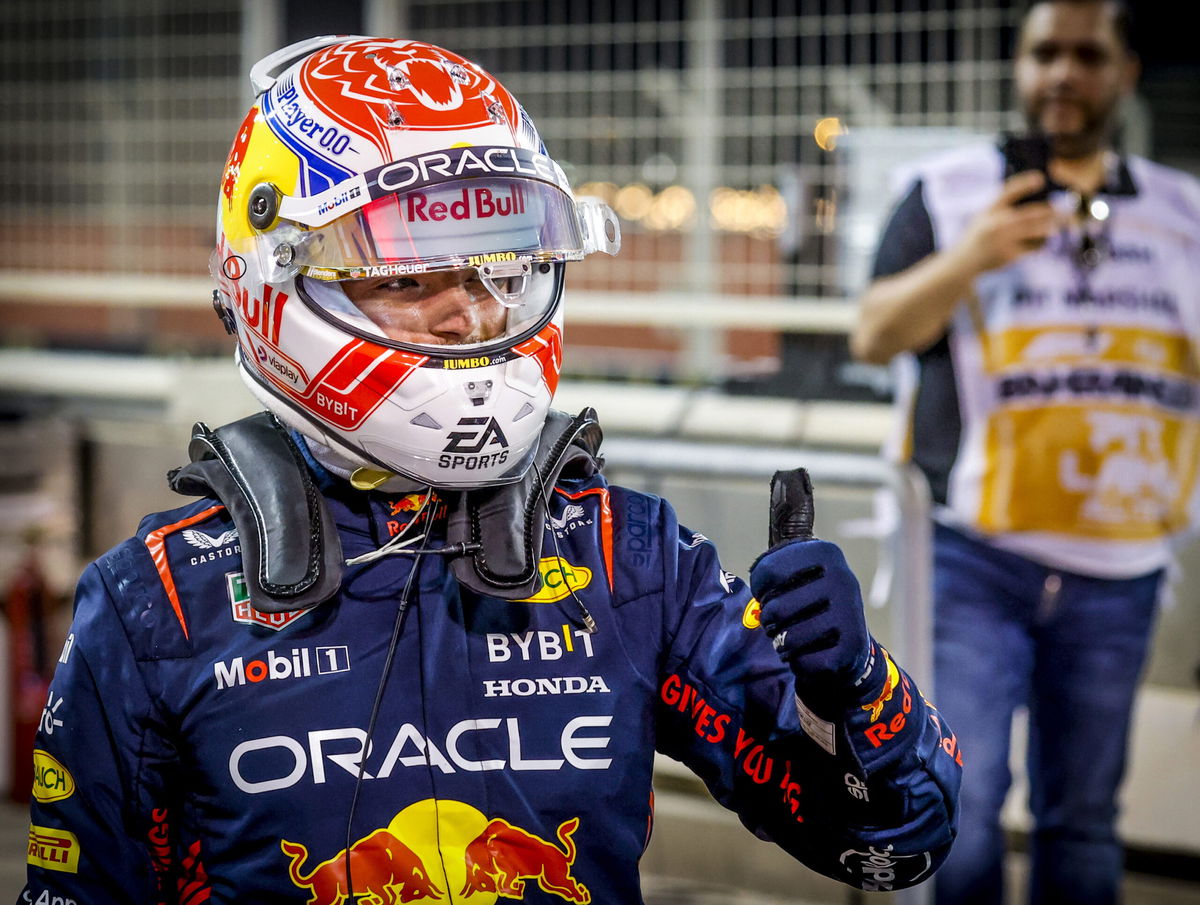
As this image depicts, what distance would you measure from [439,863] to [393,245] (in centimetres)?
59

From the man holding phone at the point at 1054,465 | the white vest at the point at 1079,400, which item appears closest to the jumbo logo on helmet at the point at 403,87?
the man holding phone at the point at 1054,465

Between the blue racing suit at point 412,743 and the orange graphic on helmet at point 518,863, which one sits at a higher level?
the blue racing suit at point 412,743

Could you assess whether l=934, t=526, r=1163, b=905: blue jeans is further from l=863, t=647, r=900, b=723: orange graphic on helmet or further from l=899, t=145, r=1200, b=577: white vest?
l=863, t=647, r=900, b=723: orange graphic on helmet

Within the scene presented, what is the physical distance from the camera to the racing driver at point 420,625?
4.19 ft

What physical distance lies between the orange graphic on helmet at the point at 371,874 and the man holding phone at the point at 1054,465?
1.50 metres

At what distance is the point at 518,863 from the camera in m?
1.29

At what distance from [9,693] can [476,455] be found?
3178 mm

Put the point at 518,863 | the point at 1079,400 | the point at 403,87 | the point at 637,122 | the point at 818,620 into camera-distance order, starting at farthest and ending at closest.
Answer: the point at 637,122 < the point at 1079,400 < the point at 403,87 < the point at 518,863 < the point at 818,620

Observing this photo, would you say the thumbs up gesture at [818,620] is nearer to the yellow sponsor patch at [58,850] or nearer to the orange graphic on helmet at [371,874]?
the orange graphic on helmet at [371,874]

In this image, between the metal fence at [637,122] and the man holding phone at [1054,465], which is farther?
the metal fence at [637,122]

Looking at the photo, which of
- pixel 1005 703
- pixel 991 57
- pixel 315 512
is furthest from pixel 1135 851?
pixel 315 512

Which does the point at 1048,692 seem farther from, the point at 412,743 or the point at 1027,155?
the point at 412,743

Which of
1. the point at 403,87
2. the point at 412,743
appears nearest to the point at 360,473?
the point at 412,743

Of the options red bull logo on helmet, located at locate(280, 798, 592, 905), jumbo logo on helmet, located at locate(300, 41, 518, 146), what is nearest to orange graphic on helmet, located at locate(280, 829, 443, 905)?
red bull logo on helmet, located at locate(280, 798, 592, 905)
